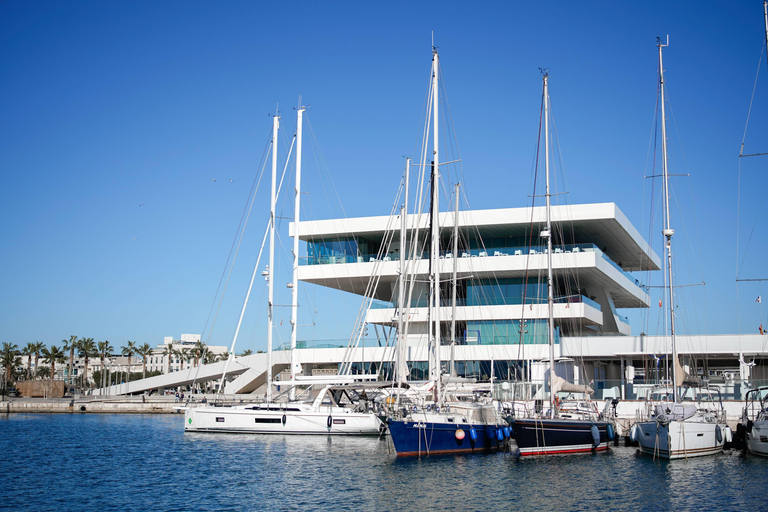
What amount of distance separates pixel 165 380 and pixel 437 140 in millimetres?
41204

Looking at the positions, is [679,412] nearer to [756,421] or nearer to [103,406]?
[756,421]

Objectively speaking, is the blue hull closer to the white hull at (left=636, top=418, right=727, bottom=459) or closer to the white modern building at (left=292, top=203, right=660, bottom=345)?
the white hull at (left=636, top=418, right=727, bottom=459)

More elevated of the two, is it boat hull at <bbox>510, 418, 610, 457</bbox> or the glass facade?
the glass facade

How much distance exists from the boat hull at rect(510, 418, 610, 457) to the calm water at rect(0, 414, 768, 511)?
0.63 m

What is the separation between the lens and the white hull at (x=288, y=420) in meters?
36.0

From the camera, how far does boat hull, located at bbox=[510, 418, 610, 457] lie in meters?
27.9

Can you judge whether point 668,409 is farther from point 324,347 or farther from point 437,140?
point 324,347

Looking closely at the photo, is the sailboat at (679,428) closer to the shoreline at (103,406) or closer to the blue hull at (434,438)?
the blue hull at (434,438)

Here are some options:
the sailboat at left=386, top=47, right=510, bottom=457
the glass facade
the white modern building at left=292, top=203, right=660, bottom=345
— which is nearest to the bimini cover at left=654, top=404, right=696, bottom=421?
the sailboat at left=386, top=47, right=510, bottom=457

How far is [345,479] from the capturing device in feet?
78.4

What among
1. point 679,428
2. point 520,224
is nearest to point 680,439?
point 679,428

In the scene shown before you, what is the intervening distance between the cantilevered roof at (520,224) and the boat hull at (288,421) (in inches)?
535

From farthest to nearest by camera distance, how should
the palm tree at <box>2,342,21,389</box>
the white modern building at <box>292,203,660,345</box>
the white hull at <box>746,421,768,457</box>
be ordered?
1. the palm tree at <box>2,342,21,389</box>
2. the white modern building at <box>292,203,660,345</box>
3. the white hull at <box>746,421,768,457</box>

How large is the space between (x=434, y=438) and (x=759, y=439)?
495 inches
